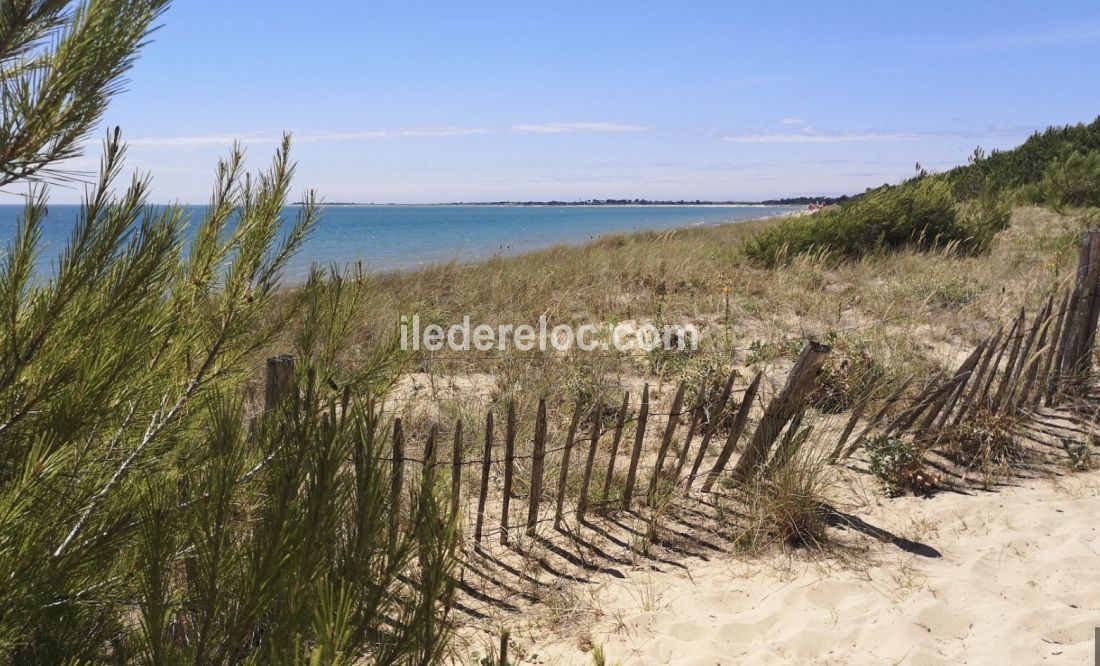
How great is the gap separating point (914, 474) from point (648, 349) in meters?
2.66

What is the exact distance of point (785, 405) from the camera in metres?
3.84

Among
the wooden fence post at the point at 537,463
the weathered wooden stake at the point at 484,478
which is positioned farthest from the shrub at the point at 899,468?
the weathered wooden stake at the point at 484,478

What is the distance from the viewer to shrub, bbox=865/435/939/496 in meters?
4.10

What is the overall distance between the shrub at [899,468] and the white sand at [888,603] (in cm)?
30

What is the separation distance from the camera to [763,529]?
3.64m

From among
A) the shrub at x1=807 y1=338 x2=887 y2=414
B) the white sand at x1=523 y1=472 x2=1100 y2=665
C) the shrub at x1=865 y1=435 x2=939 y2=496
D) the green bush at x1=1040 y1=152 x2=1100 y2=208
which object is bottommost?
the white sand at x1=523 y1=472 x2=1100 y2=665

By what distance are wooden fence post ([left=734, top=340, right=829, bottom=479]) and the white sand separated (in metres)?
0.58

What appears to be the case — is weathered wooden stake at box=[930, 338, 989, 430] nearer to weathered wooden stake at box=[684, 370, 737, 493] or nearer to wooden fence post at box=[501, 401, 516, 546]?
weathered wooden stake at box=[684, 370, 737, 493]

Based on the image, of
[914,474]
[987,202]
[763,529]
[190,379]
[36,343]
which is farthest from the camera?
[987,202]

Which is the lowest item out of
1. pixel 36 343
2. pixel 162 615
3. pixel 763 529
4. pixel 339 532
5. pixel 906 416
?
pixel 763 529

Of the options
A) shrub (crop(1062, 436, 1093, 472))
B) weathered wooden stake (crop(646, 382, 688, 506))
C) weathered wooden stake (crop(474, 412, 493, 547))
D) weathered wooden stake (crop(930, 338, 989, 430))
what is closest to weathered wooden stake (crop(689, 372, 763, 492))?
weathered wooden stake (crop(646, 382, 688, 506))

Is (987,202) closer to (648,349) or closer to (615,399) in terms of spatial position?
(648,349)

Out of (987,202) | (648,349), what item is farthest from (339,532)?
(987,202)

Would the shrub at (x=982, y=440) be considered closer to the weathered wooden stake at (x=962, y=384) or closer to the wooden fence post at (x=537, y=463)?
the weathered wooden stake at (x=962, y=384)
